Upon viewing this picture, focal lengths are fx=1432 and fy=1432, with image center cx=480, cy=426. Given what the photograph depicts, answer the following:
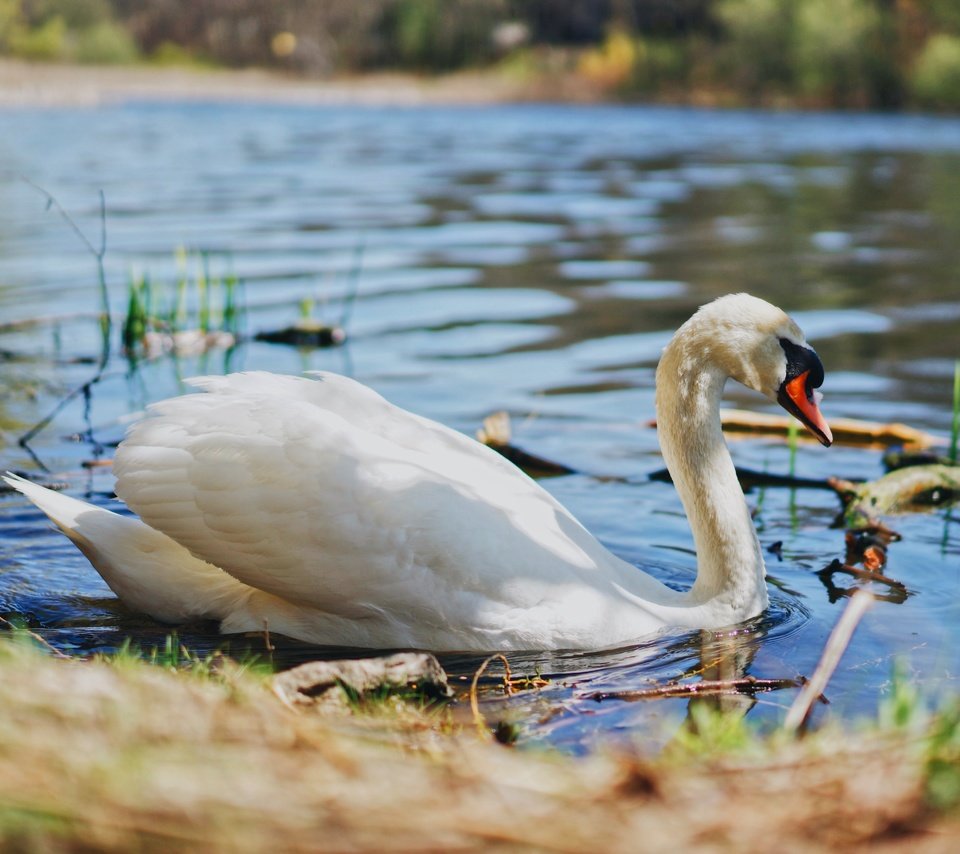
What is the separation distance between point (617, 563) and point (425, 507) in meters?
0.83

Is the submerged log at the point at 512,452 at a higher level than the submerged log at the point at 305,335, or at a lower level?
higher

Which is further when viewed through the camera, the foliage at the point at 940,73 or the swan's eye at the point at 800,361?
the foliage at the point at 940,73

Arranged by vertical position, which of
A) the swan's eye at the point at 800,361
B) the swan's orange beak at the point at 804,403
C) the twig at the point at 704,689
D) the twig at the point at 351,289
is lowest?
the twig at the point at 351,289

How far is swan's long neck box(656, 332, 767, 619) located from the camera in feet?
16.6

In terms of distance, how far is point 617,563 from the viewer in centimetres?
501

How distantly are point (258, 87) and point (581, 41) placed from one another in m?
17.9

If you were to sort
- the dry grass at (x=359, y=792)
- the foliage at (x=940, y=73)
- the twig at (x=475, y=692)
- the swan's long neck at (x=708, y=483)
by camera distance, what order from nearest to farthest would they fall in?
the dry grass at (x=359, y=792), the twig at (x=475, y=692), the swan's long neck at (x=708, y=483), the foliage at (x=940, y=73)

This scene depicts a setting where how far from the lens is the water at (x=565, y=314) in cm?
506

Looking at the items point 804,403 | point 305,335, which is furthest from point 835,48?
point 804,403

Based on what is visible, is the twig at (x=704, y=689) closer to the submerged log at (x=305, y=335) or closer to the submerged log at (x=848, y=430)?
the submerged log at (x=848, y=430)

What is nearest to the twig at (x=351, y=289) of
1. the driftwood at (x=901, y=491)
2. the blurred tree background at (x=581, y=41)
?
the driftwood at (x=901, y=491)

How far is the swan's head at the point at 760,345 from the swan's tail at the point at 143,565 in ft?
6.15

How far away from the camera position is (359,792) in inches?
89.5

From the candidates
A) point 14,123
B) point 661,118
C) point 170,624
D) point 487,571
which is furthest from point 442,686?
point 661,118
